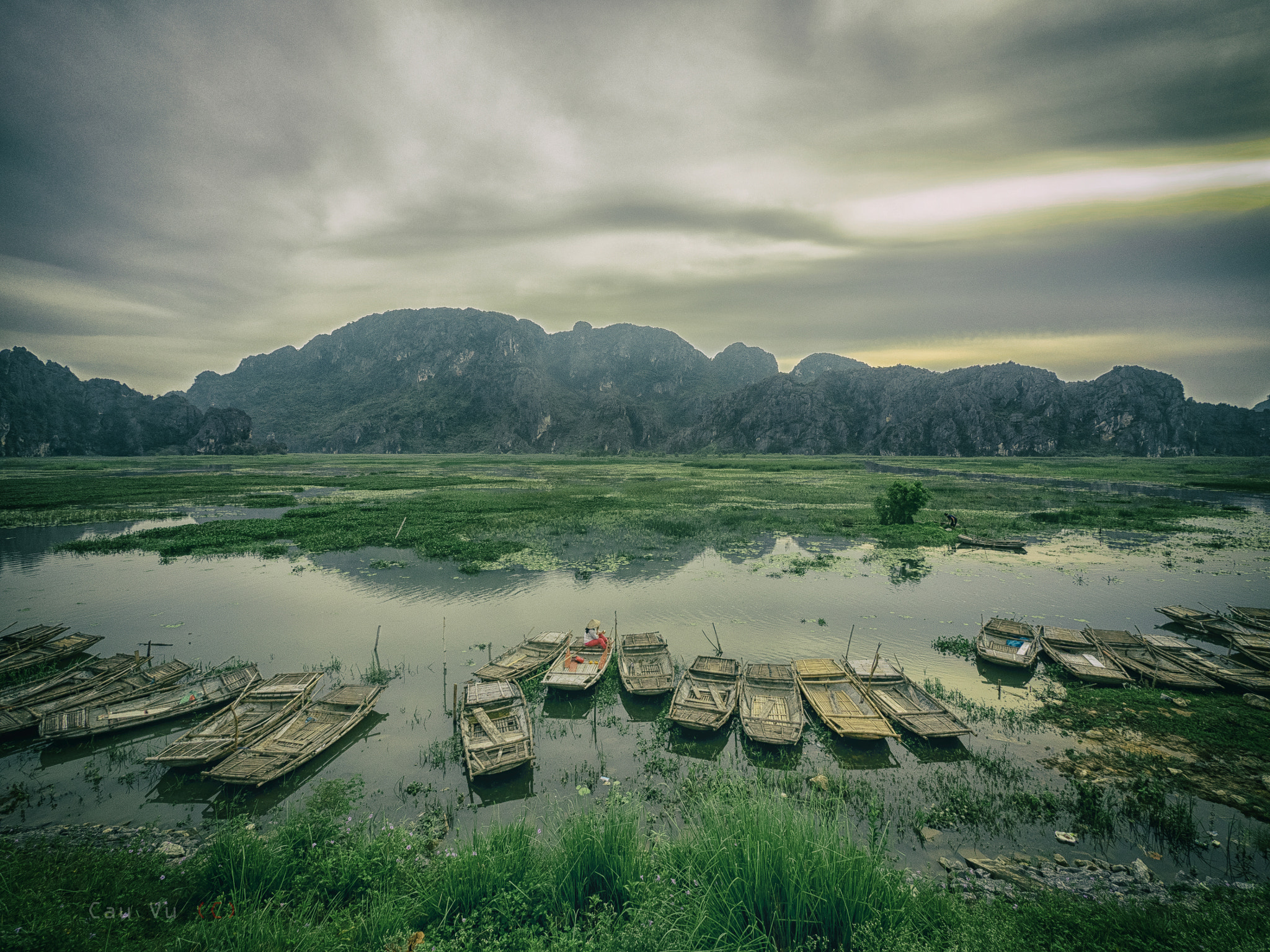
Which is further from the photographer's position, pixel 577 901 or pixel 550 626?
pixel 550 626

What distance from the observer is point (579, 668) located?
51.8 feet

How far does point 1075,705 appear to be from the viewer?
1432 centimetres

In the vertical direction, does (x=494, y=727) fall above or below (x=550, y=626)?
above

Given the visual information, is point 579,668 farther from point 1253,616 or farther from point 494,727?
point 1253,616

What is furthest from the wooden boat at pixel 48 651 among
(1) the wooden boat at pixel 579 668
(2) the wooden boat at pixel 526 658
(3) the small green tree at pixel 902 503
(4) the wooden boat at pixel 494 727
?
(3) the small green tree at pixel 902 503

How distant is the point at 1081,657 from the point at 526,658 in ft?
60.4

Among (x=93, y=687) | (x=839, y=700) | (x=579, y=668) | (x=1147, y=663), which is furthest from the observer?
(x=1147, y=663)

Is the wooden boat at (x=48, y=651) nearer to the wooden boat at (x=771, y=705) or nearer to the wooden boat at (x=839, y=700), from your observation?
the wooden boat at (x=771, y=705)

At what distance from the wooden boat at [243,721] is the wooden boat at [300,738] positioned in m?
0.23

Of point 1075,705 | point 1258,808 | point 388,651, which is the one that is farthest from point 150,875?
point 1075,705

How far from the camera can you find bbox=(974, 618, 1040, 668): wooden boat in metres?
16.6

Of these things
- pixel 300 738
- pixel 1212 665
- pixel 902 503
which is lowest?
pixel 300 738

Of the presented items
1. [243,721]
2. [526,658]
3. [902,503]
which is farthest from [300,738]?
[902,503]

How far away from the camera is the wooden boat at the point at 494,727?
11.1 m
